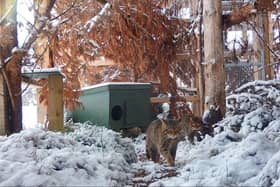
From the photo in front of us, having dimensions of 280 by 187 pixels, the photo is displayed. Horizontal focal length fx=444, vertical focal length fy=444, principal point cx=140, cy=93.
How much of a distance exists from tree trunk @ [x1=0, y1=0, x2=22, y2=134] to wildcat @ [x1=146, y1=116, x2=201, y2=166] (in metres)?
1.50

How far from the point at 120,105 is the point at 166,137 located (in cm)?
281

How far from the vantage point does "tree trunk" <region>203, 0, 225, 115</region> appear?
5293 mm

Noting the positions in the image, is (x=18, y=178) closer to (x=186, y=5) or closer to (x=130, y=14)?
(x=130, y=14)

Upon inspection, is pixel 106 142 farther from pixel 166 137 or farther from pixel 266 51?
pixel 266 51

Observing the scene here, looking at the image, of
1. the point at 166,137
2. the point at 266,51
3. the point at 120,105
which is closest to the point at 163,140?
the point at 166,137

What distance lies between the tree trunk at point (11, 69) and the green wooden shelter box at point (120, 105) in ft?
6.76

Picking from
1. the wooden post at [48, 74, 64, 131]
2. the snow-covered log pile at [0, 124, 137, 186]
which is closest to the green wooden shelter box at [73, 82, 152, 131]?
the wooden post at [48, 74, 64, 131]

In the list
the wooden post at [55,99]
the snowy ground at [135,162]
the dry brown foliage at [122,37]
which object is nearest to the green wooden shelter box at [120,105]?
the dry brown foliage at [122,37]

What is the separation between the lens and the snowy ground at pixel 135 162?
271 centimetres

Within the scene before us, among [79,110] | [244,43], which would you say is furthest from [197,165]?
[79,110]

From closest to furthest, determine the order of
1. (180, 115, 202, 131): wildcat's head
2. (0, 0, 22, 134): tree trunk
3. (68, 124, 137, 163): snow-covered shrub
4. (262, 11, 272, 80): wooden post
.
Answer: (68, 124, 137, 163): snow-covered shrub < (180, 115, 202, 131): wildcat's head < (0, 0, 22, 134): tree trunk < (262, 11, 272, 80): wooden post

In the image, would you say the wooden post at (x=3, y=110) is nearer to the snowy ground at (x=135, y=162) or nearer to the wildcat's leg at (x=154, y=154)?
the snowy ground at (x=135, y=162)

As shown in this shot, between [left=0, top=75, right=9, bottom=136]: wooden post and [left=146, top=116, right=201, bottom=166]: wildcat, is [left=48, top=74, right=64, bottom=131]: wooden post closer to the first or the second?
[left=0, top=75, right=9, bottom=136]: wooden post

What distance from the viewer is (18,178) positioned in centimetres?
271
